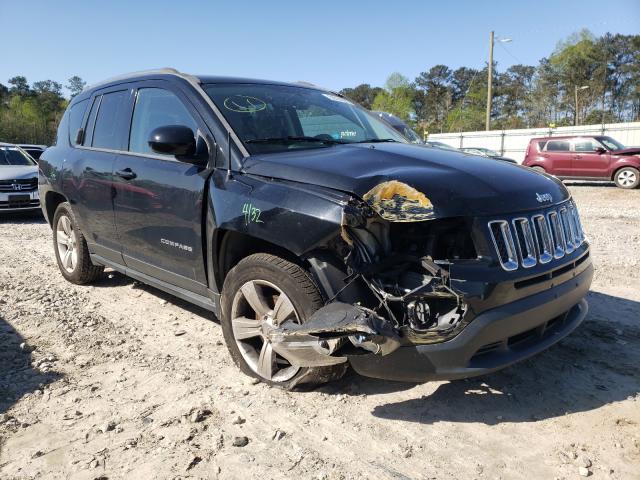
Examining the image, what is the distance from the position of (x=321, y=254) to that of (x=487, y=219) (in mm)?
847

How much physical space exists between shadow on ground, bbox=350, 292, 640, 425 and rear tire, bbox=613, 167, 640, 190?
48.5ft

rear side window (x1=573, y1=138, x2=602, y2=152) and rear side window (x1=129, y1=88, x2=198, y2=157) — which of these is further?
rear side window (x1=573, y1=138, x2=602, y2=152)

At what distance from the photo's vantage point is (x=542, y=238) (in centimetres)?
270

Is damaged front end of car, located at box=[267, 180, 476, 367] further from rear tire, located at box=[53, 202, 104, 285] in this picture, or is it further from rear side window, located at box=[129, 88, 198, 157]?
rear tire, located at box=[53, 202, 104, 285]

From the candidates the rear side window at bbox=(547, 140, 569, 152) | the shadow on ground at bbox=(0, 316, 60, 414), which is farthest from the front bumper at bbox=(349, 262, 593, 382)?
the rear side window at bbox=(547, 140, 569, 152)

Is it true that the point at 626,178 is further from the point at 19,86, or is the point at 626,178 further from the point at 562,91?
the point at 19,86

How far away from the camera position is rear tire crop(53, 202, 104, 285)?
5066 millimetres

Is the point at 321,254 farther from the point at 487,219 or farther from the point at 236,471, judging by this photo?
the point at 236,471

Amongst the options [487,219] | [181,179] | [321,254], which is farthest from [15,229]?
[487,219]

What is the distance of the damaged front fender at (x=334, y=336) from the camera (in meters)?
2.32

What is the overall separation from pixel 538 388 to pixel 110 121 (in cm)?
394

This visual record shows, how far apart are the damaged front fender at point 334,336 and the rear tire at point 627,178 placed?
667 inches

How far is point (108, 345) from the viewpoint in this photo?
3.82 m

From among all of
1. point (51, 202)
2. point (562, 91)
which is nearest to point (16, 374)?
point (51, 202)
